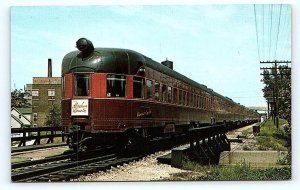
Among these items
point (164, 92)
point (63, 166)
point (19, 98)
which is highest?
point (164, 92)

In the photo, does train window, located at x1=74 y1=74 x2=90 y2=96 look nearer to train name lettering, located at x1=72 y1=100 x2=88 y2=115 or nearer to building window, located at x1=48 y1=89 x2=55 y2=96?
train name lettering, located at x1=72 y1=100 x2=88 y2=115

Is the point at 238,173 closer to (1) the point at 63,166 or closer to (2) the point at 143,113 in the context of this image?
(2) the point at 143,113

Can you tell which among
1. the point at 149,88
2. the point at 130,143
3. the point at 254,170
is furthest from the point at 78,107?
the point at 254,170

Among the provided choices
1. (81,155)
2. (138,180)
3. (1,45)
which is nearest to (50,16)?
(1,45)

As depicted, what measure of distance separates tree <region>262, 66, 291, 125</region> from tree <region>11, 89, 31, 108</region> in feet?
10.7

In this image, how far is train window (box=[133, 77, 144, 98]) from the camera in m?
8.62

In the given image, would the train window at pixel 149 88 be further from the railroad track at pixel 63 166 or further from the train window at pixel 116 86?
the railroad track at pixel 63 166

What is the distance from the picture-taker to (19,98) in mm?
A: 8266

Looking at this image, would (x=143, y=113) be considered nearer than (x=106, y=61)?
No

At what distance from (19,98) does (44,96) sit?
1.31 ft

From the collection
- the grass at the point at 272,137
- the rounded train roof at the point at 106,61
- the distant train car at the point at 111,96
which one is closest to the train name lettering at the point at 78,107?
the distant train car at the point at 111,96

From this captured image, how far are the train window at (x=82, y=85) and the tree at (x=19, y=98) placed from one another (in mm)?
651

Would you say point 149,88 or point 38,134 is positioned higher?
point 149,88

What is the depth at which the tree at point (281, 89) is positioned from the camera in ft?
27.0
